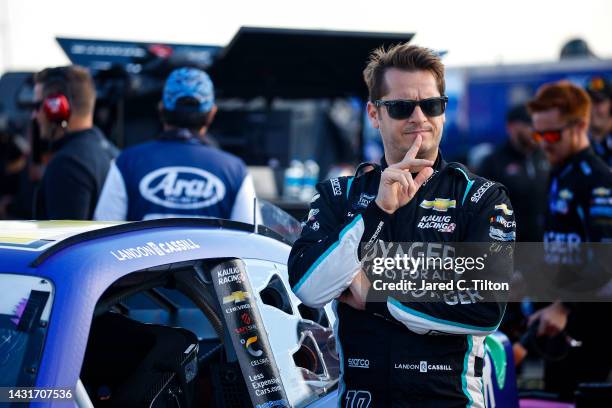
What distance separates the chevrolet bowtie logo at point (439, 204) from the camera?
2682mm

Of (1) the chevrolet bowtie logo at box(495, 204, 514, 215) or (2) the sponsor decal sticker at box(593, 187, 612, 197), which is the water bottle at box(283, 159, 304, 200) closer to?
(2) the sponsor decal sticker at box(593, 187, 612, 197)

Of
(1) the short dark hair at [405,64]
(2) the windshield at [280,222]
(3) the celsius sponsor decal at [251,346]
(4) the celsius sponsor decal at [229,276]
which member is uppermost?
(1) the short dark hair at [405,64]

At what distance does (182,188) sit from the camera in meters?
4.57

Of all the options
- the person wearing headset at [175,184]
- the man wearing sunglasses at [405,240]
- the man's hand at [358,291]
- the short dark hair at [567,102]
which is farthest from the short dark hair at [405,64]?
the short dark hair at [567,102]

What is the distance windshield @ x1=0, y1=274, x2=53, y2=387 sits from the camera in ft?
7.81

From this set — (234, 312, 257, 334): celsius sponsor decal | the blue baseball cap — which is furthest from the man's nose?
the blue baseball cap

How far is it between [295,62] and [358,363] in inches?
208

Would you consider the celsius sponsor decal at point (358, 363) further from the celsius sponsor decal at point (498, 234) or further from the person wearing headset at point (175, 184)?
the person wearing headset at point (175, 184)

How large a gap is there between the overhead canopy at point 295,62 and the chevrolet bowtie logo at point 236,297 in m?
3.86

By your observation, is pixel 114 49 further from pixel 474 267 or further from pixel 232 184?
pixel 474 267

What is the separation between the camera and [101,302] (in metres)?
2.79

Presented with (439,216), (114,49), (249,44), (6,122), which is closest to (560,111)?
(249,44)

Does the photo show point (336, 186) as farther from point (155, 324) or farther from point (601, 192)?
point (601, 192)

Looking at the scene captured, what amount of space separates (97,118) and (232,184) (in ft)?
12.7
